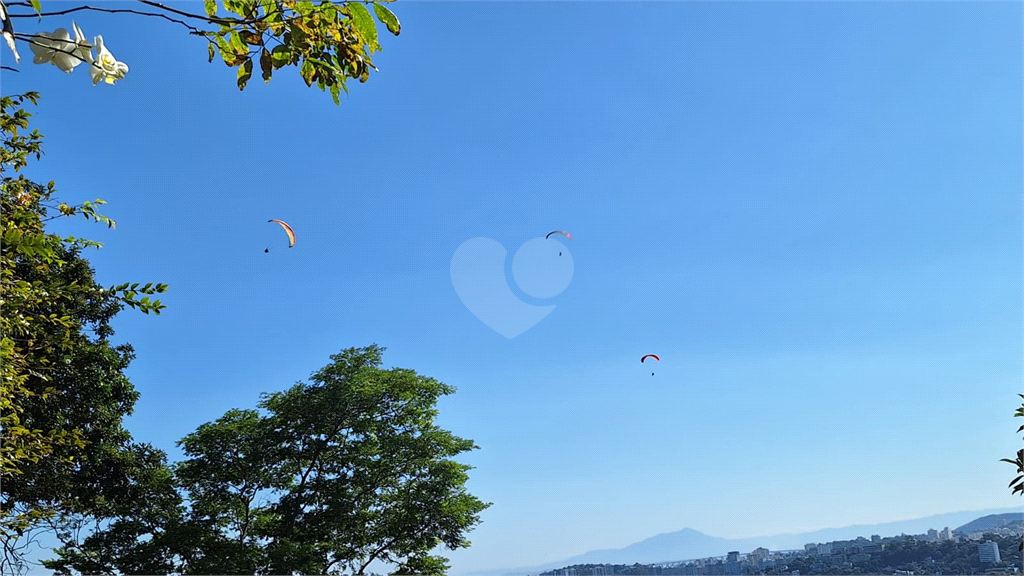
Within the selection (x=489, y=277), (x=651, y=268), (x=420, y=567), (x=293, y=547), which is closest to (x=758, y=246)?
(x=651, y=268)

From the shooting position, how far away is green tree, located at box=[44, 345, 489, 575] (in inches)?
375

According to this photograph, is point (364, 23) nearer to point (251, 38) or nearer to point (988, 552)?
point (251, 38)

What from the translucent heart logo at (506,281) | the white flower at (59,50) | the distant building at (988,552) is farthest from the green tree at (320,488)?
the translucent heart logo at (506,281)

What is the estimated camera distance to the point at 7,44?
89 centimetres

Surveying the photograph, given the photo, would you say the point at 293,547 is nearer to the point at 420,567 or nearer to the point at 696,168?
the point at 420,567

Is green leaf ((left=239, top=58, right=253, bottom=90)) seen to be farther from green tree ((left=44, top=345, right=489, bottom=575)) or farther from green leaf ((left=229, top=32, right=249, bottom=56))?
green tree ((left=44, top=345, right=489, bottom=575))

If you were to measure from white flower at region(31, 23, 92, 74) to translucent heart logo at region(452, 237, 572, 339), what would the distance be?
20520 mm

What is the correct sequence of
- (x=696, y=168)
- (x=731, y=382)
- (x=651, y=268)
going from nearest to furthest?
(x=696, y=168) → (x=651, y=268) → (x=731, y=382)

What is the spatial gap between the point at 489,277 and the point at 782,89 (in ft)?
44.8

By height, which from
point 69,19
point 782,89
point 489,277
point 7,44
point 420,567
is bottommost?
point 420,567

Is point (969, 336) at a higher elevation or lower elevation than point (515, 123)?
lower

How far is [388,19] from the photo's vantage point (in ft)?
3.34

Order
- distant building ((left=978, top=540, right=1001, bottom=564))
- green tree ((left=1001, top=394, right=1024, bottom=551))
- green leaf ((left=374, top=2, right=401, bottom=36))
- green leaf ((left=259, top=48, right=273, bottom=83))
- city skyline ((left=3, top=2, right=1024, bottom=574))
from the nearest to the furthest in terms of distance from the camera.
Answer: green leaf ((left=374, top=2, right=401, bottom=36)), green leaf ((left=259, top=48, right=273, bottom=83)), green tree ((left=1001, top=394, right=1024, bottom=551)), distant building ((left=978, top=540, right=1001, bottom=564)), city skyline ((left=3, top=2, right=1024, bottom=574))

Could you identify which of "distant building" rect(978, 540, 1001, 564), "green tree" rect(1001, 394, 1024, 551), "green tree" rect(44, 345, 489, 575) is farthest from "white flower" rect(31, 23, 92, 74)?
"green tree" rect(44, 345, 489, 575)
